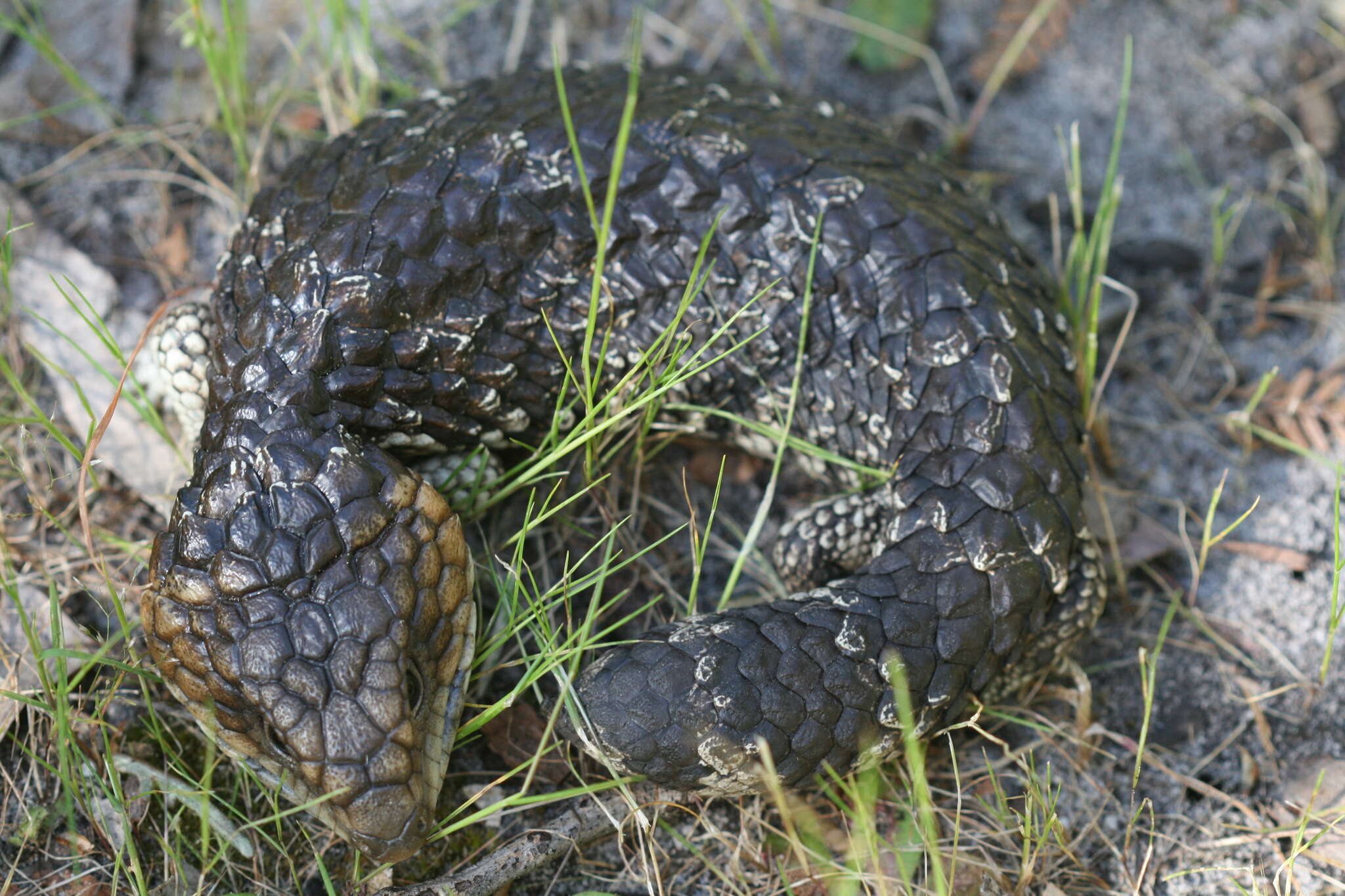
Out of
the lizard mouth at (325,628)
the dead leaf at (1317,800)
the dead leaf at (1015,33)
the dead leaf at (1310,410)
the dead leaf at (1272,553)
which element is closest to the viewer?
the lizard mouth at (325,628)

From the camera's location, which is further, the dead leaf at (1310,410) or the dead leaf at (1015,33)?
the dead leaf at (1015,33)

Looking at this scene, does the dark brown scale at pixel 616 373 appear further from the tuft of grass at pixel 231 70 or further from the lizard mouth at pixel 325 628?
the tuft of grass at pixel 231 70

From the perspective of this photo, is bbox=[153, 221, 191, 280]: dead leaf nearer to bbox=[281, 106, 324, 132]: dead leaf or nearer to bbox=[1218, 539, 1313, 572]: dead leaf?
bbox=[281, 106, 324, 132]: dead leaf

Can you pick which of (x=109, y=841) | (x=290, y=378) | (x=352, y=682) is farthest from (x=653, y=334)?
(x=109, y=841)

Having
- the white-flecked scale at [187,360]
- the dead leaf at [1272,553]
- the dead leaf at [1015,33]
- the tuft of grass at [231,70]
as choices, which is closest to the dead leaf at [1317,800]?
the dead leaf at [1272,553]

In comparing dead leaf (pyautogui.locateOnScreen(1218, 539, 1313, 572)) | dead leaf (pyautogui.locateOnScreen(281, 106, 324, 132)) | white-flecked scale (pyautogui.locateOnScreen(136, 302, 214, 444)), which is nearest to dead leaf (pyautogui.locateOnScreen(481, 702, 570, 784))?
white-flecked scale (pyautogui.locateOnScreen(136, 302, 214, 444))

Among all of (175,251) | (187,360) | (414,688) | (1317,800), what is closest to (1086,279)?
(1317,800)

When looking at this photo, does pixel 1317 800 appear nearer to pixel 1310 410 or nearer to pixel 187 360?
pixel 1310 410
